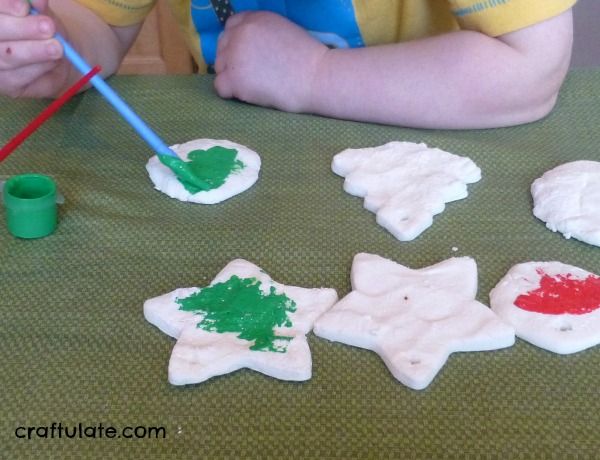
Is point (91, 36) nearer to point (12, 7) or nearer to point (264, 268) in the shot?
point (12, 7)

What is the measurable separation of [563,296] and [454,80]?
0.28 meters

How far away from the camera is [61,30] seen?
747 millimetres

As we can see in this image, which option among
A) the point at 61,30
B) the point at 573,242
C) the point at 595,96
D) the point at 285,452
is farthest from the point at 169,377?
the point at 595,96

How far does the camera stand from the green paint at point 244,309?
0.48m

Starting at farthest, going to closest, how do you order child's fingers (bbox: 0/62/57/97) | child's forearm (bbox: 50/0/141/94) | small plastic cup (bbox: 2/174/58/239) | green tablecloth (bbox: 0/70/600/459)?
child's forearm (bbox: 50/0/141/94) → child's fingers (bbox: 0/62/57/97) → small plastic cup (bbox: 2/174/58/239) → green tablecloth (bbox: 0/70/600/459)

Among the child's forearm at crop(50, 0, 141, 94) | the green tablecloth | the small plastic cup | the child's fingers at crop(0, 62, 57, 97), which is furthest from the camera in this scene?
the child's forearm at crop(50, 0, 141, 94)

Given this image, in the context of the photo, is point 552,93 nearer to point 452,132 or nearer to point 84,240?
point 452,132

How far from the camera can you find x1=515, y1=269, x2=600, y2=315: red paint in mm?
502

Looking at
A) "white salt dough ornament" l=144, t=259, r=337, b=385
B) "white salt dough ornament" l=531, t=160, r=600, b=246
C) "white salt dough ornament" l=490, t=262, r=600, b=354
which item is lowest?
"white salt dough ornament" l=490, t=262, r=600, b=354

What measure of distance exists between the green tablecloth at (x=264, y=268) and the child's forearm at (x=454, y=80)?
0.06ft

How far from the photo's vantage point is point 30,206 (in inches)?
21.9

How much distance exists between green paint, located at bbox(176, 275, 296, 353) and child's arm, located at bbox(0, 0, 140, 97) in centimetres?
28

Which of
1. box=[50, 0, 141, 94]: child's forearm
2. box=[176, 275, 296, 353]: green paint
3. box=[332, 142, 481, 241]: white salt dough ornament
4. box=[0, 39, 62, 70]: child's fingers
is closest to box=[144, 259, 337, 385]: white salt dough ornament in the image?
box=[176, 275, 296, 353]: green paint

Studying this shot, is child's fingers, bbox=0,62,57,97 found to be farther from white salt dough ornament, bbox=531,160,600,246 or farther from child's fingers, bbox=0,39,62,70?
white salt dough ornament, bbox=531,160,600,246
